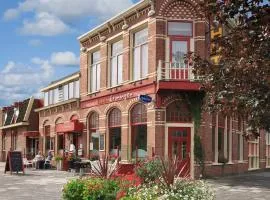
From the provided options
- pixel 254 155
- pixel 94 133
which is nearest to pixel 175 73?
pixel 94 133

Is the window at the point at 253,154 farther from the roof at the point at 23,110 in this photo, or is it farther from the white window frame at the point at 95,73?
the roof at the point at 23,110

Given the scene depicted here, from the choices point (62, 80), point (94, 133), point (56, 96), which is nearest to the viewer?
point (94, 133)

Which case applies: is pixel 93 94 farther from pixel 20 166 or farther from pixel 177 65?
pixel 177 65

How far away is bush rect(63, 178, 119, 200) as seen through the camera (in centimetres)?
1083

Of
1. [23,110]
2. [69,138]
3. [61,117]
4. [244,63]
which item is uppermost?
[23,110]

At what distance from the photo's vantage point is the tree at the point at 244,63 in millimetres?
5641

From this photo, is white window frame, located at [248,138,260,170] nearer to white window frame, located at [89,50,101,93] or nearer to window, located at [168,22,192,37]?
white window frame, located at [89,50,101,93]

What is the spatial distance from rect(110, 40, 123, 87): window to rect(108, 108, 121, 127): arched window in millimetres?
1496

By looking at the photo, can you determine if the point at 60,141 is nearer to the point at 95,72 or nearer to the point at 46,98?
the point at 46,98

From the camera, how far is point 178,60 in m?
23.5

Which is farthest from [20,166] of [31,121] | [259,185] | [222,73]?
[222,73]

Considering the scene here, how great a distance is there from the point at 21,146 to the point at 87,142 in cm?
1462

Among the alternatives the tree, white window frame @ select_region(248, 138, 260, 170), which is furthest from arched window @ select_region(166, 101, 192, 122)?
the tree

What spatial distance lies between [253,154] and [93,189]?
80.7ft
